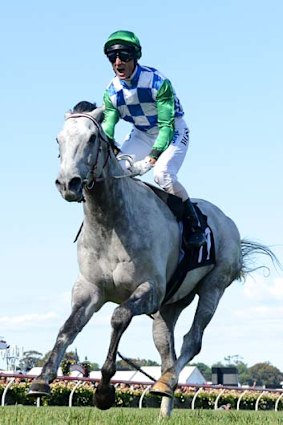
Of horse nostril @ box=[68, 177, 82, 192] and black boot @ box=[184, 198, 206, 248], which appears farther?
black boot @ box=[184, 198, 206, 248]

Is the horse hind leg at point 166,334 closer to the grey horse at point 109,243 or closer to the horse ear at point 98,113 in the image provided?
the grey horse at point 109,243

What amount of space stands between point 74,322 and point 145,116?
1852 mm

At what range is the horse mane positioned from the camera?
6805 mm

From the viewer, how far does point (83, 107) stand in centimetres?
683

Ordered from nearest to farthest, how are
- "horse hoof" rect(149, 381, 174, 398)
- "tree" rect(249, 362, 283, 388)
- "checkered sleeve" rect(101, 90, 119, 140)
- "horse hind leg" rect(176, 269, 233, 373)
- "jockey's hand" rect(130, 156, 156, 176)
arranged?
"horse hoof" rect(149, 381, 174, 398)
"jockey's hand" rect(130, 156, 156, 176)
"checkered sleeve" rect(101, 90, 119, 140)
"horse hind leg" rect(176, 269, 233, 373)
"tree" rect(249, 362, 283, 388)

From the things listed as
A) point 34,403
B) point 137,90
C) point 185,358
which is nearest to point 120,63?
point 137,90

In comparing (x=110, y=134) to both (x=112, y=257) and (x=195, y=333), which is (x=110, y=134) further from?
(x=195, y=333)

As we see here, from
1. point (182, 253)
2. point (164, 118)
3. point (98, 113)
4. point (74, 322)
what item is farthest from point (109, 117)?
point (74, 322)

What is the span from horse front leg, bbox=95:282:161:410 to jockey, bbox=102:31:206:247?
1.02 metres

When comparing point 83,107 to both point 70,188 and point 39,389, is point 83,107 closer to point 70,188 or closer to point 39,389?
point 70,188

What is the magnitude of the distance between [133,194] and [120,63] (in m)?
0.99

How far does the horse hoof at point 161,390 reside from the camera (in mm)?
6883

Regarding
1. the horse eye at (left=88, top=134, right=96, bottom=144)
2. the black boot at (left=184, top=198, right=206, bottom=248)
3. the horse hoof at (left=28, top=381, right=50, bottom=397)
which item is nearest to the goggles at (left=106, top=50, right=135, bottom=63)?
the horse eye at (left=88, top=134, right=96, bottom=144)

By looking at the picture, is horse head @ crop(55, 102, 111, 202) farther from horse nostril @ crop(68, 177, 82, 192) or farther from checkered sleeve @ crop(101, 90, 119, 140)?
checkered sleeve @ crop(101, 90, 119, 140)
